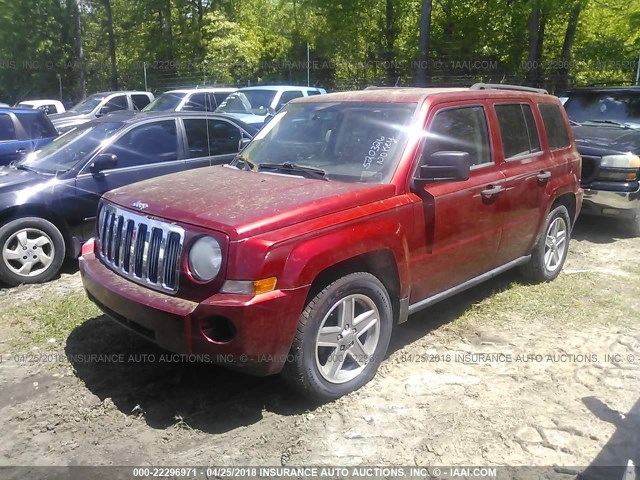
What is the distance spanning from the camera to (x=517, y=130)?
16.2ft

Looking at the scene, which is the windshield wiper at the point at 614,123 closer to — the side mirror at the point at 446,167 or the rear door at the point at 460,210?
the rear door at the point at 460,210

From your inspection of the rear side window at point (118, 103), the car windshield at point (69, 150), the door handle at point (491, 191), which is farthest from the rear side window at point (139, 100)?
the door handle at point (491, 191)

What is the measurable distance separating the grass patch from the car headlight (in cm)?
614

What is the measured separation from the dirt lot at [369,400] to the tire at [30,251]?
0.55 m

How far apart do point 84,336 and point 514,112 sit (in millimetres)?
4026

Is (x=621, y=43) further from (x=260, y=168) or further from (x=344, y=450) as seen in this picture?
(x=344, y=450)

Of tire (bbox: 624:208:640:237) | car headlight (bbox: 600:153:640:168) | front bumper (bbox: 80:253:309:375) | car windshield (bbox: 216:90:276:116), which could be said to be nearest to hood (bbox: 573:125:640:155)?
car headlight (bbox: 600:153:640:168)

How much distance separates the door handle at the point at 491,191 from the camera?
14.4ft

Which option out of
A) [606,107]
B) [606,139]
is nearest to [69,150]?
[606,139]

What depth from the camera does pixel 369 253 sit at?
142 inches

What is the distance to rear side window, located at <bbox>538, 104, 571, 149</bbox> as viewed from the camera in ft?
17.6

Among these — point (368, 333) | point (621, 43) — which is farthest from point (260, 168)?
point (621, 43)

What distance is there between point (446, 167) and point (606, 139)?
16.6 ft

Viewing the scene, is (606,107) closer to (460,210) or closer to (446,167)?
(460,210)
